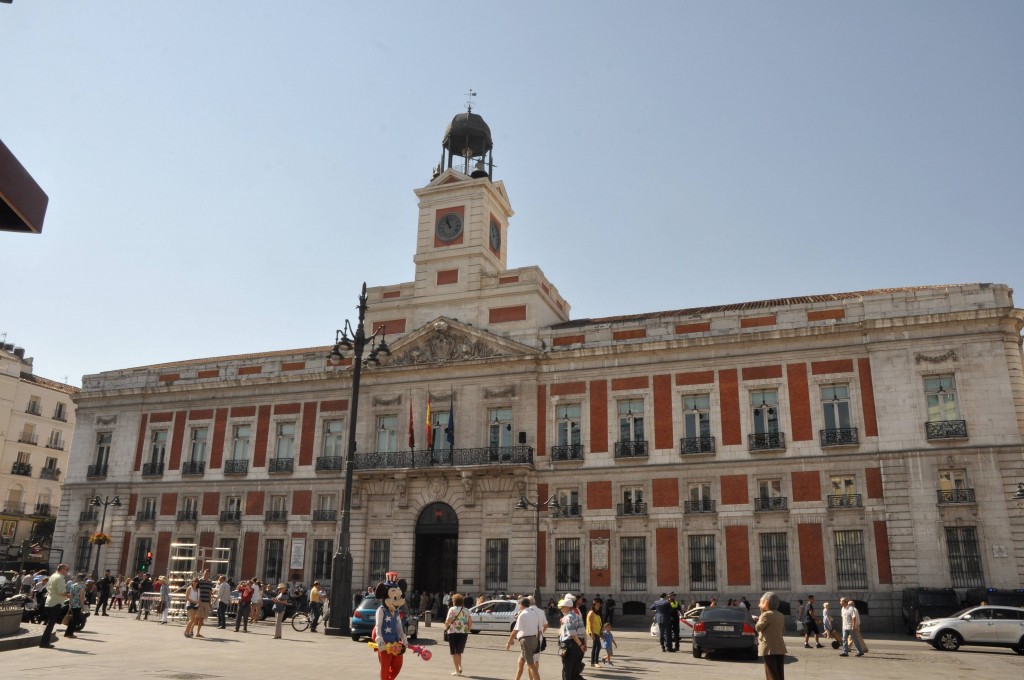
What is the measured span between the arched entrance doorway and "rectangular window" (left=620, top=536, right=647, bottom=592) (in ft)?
23.7

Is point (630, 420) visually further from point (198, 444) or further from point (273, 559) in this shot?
point (198, 444)

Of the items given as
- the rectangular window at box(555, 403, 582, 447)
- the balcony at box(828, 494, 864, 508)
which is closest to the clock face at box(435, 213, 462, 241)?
the rectangular window at box(555, 403, 582, 447)

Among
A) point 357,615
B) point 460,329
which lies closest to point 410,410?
point 460,329

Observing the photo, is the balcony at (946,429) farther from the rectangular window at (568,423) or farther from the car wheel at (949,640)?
the rectangular window at (568,423)

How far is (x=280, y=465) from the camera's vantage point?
128 feet

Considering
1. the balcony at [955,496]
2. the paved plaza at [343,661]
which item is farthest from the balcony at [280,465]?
the balcony at [955,496]

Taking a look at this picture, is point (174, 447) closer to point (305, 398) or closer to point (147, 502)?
point (147, 502)

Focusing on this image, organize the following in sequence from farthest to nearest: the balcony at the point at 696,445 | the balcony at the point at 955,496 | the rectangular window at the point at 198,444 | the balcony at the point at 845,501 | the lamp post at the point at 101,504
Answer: the rectangular window at the point at 198,444 → the lamp post at the point at 101,504 → the balcony at the point at 696,445 → the balcony at the point at 845,501 → the balcony at the point at 955,496

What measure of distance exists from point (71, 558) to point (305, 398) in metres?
14.4

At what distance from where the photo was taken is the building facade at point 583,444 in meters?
29.5

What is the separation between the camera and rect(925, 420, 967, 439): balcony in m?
29.1

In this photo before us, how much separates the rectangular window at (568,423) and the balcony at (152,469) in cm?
2065

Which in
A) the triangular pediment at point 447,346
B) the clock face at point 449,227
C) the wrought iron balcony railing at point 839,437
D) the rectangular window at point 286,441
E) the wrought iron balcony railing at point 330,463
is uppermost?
the clock face at point 449,227

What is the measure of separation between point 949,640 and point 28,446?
56233mm
